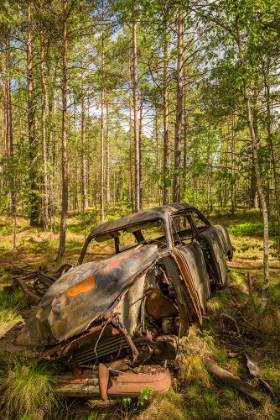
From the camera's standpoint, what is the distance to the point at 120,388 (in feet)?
8.18

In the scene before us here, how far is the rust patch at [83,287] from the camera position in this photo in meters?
2.87

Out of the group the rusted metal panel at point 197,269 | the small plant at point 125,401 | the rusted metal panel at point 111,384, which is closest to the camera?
the rusted metal panel at point 111,384

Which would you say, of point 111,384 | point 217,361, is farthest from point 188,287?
point 111,384

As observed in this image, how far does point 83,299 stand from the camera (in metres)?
2.76

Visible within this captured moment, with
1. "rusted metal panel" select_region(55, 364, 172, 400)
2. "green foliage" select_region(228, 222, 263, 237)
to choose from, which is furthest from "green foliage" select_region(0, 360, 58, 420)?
"green foliage" select_region(228, 222, 263, 237)

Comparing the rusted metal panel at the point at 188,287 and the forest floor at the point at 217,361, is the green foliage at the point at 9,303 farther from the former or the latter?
the rusted metal panel at the point at 188,287

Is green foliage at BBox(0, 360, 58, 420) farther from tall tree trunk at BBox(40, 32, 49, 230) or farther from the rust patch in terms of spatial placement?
tall tree trunk at BBox(40, 32, 49, 230)

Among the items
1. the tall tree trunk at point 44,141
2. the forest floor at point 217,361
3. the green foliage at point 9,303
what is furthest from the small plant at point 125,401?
the tall tree trunk at point 44,141

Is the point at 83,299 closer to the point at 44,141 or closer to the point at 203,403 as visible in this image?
the point at 203,403

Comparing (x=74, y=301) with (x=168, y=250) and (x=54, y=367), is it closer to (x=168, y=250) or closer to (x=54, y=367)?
(x=54, y=367)

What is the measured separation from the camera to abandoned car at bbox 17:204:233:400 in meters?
2.54

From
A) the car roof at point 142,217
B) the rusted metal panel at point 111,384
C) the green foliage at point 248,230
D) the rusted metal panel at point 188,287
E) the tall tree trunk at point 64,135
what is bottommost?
the rusted metal panel at point 111,384

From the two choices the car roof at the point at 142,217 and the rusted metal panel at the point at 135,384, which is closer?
the rusted metal panel at the point at 135,384

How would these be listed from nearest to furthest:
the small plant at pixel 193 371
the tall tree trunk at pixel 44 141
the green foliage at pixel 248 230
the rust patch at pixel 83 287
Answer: the rust patch at pixel 83 287 < the small plant at pixel 193 371 < the green foliage at pixel 248 230 < the tall tree trunk at pixel 44 141
